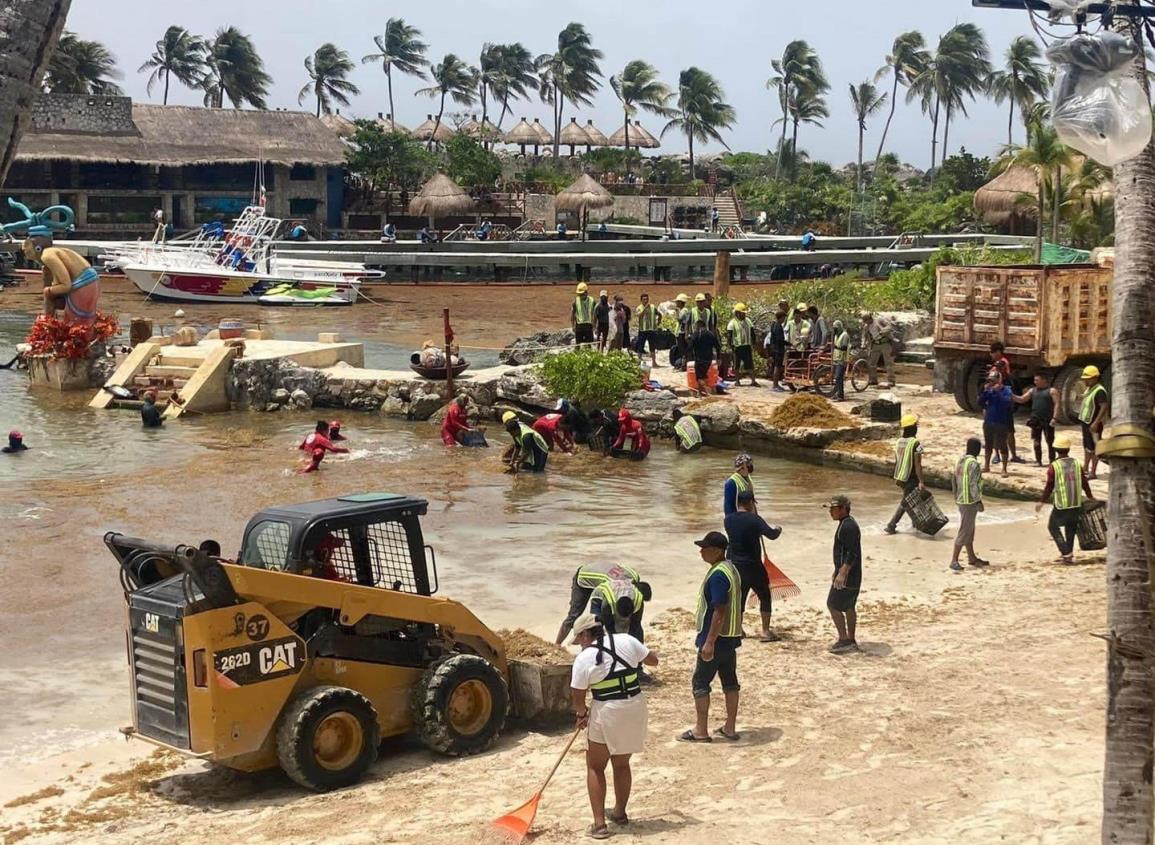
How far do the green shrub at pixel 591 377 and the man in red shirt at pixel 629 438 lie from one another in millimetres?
1682

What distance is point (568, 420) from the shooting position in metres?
23.0

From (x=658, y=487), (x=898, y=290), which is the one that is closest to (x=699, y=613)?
(x=658, y=487)

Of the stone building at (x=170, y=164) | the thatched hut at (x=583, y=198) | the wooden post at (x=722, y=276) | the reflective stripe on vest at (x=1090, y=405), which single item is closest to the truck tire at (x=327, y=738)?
the reflective stripe on vest at (x=1090, y=405)

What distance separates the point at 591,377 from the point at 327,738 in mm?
14946

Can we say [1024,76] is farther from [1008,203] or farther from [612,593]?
[612,593]

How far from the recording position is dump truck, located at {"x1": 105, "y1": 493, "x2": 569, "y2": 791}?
347 inches

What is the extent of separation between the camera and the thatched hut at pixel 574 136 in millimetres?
86625

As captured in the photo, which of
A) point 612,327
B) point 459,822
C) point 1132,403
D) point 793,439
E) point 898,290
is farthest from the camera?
point 898,290

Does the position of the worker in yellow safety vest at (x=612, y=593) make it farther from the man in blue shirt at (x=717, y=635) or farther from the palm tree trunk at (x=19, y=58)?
the palm tree trunk at (x=19, y=58)

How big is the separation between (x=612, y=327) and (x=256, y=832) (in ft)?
64.6

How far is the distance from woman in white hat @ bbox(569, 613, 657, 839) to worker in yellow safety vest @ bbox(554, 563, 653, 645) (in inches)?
58.8

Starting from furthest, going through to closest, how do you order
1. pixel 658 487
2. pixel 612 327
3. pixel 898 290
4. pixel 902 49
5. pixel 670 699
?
pixel 902 49, pixel 898 290, pixel 612 327, pixel 658 487, pixel 670 699

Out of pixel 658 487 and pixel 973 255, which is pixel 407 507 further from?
pixel 973 255

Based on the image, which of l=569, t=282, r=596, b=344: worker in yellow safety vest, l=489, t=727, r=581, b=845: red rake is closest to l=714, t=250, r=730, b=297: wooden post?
l=569, t=282, r=596, b=344: worker in yellow safety vest
